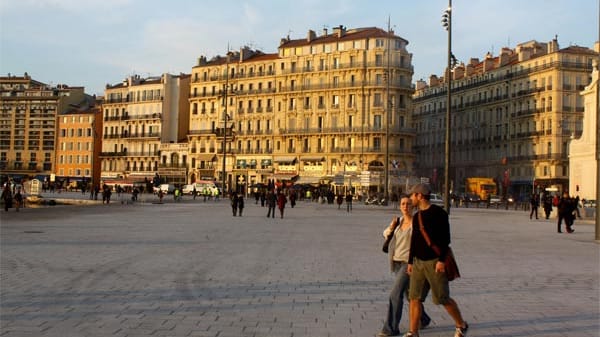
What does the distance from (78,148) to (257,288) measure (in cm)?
10222

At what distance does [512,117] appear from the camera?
80.3 meters

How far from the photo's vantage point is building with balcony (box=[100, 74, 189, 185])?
3819 inches

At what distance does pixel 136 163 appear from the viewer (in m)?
99.6

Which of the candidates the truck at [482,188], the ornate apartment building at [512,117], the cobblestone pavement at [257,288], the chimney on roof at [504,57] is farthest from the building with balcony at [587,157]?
the chimney on roof at [504,57]

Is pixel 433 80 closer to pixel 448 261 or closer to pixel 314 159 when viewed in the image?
pixel 314 159

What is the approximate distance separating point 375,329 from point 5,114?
121 meters

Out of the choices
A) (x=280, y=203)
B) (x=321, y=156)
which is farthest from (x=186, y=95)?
(x=280, y=203)

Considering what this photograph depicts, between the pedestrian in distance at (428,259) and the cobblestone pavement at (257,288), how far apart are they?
2.30ft

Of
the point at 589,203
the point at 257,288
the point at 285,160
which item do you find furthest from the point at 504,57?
the point at 257,288

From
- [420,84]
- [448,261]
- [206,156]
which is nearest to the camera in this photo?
[448,261]

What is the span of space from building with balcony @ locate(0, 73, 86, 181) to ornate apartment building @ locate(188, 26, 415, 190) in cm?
3211

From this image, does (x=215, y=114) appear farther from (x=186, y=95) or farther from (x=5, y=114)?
(x=5, y=114)

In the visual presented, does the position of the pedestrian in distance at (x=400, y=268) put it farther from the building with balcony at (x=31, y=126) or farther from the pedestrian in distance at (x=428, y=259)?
the building with balcony at (x=31, y=126)

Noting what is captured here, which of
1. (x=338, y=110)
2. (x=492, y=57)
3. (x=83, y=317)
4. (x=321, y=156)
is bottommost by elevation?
(x=83, y=317)
